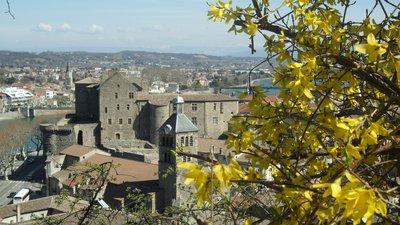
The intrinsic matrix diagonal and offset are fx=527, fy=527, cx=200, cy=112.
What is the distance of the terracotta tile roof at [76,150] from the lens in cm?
3893

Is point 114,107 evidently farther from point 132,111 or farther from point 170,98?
point 170,98

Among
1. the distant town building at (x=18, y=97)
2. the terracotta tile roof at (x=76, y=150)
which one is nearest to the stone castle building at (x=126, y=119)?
the terracotta tile roof at (x=76, y=150)

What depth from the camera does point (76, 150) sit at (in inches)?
1586

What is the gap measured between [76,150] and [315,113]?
3819 centimetres

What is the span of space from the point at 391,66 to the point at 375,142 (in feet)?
1.91

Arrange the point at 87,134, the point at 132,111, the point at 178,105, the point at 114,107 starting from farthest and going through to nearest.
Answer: the point at 132,111 → the point at 114,107 → the point at 87,134 → the point at 178,105

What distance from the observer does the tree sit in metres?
2.82

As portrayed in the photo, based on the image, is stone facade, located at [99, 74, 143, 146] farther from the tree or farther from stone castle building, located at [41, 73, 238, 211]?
the tree

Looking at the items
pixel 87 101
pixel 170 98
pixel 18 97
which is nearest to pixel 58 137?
pixel 87 101

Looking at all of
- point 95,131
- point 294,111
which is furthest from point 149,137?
point 294,111

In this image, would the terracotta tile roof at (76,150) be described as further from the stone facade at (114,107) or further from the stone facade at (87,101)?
the stone facade at (87,101)

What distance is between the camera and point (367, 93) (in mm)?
4047

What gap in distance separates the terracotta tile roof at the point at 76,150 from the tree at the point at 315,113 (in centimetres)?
3564

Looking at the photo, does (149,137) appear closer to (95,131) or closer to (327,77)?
(95,131)
